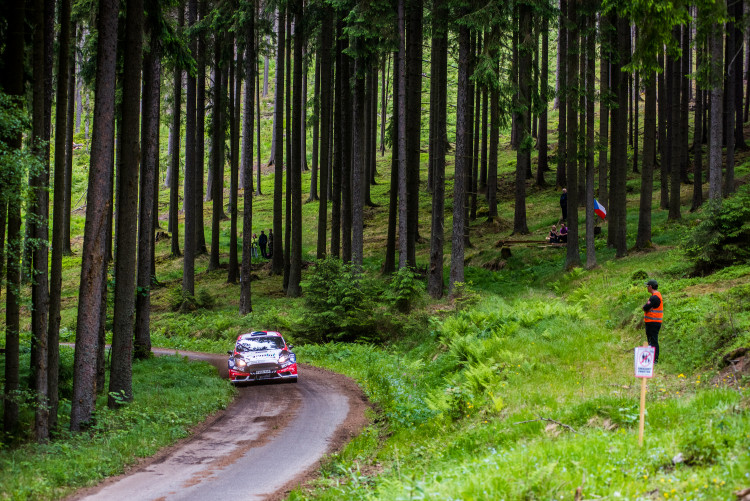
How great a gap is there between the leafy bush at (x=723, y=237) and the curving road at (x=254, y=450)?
1080 centimetres

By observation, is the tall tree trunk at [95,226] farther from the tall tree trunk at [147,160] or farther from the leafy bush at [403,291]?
the leafy bush at [403,291]

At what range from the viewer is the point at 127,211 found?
14078 millimetres

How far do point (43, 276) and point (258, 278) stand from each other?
2257cm

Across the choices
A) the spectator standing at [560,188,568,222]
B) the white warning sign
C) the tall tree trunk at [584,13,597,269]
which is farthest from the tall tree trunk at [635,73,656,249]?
the white warning sign

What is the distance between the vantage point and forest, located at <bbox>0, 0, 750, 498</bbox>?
12.8 metres

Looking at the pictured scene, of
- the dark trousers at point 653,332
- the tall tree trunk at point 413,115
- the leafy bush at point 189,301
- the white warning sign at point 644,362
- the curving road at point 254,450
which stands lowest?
the curving road at point 254,450

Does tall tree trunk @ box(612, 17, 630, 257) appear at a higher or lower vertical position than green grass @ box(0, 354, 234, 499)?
higher

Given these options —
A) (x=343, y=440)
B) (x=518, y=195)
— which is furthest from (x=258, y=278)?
(x=343, y=440)

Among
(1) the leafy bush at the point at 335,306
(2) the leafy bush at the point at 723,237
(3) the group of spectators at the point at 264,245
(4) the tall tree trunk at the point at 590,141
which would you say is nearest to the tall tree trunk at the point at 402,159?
(1) the leafy bush at the point at 335,306

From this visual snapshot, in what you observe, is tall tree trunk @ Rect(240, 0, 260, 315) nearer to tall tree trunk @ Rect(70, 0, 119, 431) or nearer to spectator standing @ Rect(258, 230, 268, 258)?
spectator standing @ Rect(258, 230, 268, 258)

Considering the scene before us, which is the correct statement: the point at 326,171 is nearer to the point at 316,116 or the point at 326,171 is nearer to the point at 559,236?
the point at 316,116

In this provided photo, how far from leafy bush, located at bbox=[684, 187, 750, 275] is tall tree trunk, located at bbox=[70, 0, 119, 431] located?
52.9 ft

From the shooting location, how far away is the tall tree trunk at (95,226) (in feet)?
41.5

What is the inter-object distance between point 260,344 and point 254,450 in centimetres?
829
